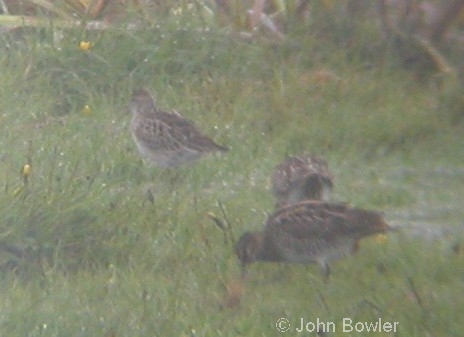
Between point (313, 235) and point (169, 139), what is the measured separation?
1926 millimetres

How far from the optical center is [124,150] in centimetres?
895

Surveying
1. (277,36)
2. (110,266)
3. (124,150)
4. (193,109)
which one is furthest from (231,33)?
(110,266)

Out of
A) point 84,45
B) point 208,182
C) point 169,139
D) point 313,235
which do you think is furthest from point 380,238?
point 84,45

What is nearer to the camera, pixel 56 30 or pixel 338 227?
pixel 338 227

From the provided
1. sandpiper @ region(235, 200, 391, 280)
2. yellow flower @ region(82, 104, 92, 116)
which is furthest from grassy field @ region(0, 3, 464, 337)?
sandpiper @ region(235, 200, 391, 280)

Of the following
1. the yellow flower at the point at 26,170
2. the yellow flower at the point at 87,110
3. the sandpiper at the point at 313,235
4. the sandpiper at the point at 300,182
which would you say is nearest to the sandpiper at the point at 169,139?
the sandpiper at the point at 300,182

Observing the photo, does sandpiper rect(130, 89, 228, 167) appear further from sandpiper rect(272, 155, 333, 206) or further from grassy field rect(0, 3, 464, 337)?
sandpiper rect(272, 155, 333, 206)

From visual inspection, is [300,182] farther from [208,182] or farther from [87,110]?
[87,110]

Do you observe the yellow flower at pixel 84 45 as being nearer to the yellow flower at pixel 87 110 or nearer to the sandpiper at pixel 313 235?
the yellow flower at pixel 87 110

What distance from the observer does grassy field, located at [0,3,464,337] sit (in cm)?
656

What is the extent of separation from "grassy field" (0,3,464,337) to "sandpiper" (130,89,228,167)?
0.40ft

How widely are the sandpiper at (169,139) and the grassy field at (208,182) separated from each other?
123 millimetres

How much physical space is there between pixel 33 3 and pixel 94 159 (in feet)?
9.72

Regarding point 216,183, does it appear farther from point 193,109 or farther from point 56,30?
point 56,30
